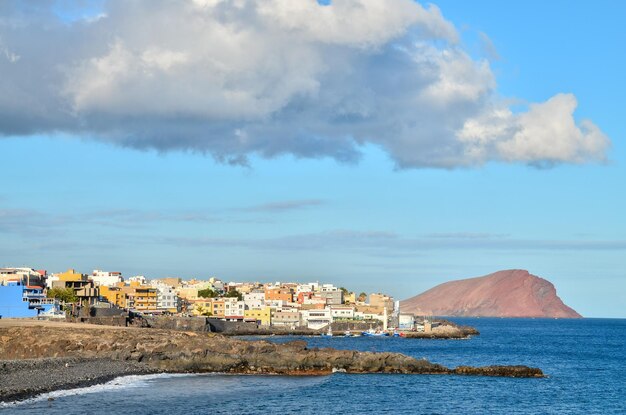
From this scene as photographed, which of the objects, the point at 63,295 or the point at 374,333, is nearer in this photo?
the point at 63,295

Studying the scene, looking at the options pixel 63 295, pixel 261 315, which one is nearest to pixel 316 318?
pixel 261 315

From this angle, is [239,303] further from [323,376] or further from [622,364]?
[323,376]

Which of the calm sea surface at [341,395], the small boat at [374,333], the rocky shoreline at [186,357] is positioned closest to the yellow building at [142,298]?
the small boat at [374,333]

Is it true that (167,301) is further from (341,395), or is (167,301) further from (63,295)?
(341,395)

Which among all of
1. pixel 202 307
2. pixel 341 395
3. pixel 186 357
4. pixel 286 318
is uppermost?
pixel 202 307

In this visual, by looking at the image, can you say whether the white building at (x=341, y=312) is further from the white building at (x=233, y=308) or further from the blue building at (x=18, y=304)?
the blue building at (x=18, y=304)

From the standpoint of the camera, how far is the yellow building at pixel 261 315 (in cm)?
17712

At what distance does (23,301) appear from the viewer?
115688 millimetres

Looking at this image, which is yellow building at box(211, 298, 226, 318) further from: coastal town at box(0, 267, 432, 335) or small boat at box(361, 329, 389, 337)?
small boat at box(361, 329, 389, 337)

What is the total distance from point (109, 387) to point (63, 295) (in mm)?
84487

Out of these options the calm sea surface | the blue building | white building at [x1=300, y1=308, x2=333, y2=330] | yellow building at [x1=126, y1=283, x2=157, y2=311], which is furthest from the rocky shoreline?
white building at [x1=300, y1=308, x2=333, y2=330]

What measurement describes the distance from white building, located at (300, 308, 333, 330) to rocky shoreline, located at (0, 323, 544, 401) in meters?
99.5

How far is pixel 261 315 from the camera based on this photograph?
178375mm

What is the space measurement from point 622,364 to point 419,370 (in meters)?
33.8
